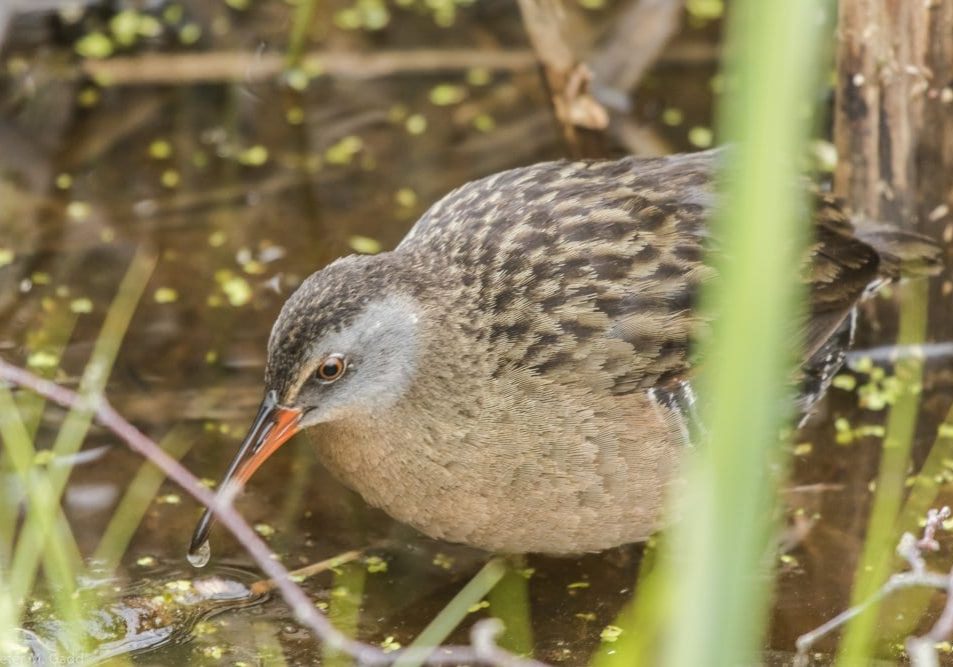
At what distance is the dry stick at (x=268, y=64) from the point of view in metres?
5.61

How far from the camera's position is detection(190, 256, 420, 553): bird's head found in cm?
331

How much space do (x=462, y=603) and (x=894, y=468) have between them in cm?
141

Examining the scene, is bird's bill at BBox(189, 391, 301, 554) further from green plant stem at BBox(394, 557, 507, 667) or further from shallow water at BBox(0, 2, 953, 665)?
green plant stem at BBox(394, 557, 507, 667)

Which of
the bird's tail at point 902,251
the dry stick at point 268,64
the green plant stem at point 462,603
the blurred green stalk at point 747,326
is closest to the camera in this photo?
the blurred green stalk at point 747,326

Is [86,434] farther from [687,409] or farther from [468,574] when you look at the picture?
[687,409]

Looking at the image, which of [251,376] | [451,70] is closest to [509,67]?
[451,70]

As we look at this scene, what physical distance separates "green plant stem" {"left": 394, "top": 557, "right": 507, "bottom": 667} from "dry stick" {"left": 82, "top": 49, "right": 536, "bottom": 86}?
2.57m

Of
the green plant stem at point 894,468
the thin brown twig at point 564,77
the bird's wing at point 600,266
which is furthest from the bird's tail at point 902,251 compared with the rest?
the thin brown twig at point 564,77

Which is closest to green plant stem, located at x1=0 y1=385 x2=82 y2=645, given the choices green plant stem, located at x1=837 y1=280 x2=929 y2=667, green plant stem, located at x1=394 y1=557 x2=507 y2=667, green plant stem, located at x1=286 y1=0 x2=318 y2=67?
green plant stem, located at x1=394 y1=557 x2=507 y2=667

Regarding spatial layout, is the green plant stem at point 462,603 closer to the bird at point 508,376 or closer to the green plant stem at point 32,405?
the bird at point 508,376

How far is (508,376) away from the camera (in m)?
3.44

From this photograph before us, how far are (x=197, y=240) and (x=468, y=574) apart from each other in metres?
1.83

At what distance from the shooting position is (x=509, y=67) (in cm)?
572

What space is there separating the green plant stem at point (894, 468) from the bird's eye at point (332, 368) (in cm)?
129
